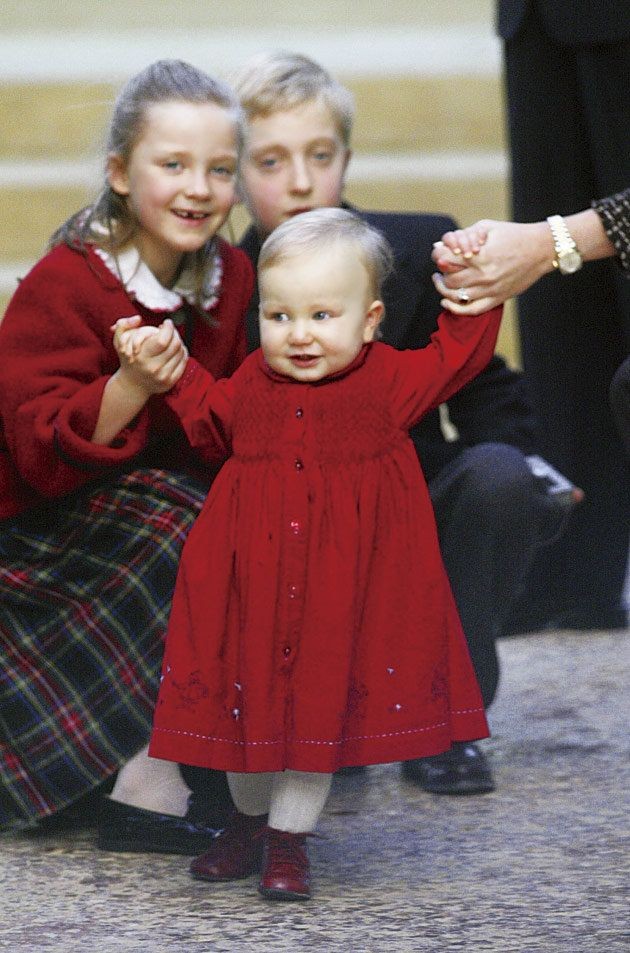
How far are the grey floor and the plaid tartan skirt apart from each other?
0.40ft

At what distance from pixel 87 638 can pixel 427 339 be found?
3.06 ft

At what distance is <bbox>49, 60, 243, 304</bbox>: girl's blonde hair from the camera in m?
3.02

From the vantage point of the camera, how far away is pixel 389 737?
266cm

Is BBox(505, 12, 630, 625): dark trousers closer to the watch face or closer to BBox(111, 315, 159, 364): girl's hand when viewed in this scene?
the watch face

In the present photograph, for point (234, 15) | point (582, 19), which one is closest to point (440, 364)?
point (582, 19)

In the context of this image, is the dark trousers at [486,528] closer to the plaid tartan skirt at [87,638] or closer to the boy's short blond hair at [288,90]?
the plaid tartan skirt at [87,638]

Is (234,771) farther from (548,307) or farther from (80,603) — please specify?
(548,307)

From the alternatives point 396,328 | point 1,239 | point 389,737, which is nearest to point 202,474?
point 396,328

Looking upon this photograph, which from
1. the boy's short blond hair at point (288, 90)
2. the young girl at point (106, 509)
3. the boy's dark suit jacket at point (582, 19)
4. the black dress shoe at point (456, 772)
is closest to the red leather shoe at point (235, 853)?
the young girl at point (106, 509)

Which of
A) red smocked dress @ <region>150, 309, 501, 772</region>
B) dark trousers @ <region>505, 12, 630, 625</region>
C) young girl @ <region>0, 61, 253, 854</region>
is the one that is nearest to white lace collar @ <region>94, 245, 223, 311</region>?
young girl @ <region>0, 61, 253, 854</region>

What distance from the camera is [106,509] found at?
306 cm

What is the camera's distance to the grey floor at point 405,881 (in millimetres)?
2496

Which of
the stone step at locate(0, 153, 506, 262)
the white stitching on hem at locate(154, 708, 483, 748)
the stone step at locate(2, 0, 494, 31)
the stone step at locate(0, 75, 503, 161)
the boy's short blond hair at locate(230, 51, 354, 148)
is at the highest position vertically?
the stone step at locate(2, 0, 494, 31)

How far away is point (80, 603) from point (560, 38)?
192 centimetres
